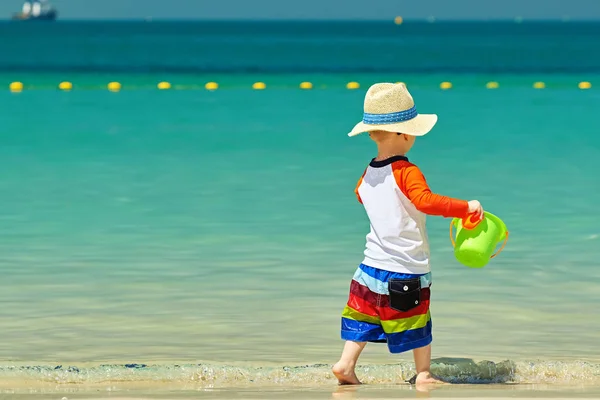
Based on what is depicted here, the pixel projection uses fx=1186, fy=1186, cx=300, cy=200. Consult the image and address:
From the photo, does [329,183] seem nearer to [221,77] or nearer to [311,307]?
[311,307]

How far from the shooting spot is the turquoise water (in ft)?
17.4

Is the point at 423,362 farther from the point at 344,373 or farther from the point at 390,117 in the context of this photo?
the point at 390,117

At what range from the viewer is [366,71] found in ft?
127

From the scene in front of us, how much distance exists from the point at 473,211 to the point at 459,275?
2.81 metres

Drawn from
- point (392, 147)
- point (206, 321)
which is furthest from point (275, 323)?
point (392, 147)

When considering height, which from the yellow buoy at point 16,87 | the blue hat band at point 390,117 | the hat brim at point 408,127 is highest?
the yellow buoy at point 16,87

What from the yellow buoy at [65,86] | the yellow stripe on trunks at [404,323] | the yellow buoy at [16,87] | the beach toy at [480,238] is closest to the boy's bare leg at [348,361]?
the yellow stripe on trunks at [404,323]


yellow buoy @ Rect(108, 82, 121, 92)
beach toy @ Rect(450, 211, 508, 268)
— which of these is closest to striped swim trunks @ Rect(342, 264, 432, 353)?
beach toy @ Rect(450, 211, 508, 268)

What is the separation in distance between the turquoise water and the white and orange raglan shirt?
2.17 feet

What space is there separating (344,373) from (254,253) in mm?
3415

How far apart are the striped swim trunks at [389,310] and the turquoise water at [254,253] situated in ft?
1.27

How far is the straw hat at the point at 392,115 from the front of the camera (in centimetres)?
447

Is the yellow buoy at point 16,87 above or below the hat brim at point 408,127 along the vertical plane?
above

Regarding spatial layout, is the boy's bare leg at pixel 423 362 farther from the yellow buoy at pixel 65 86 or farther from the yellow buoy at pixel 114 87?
the yellow buoy at pixel 65 86
